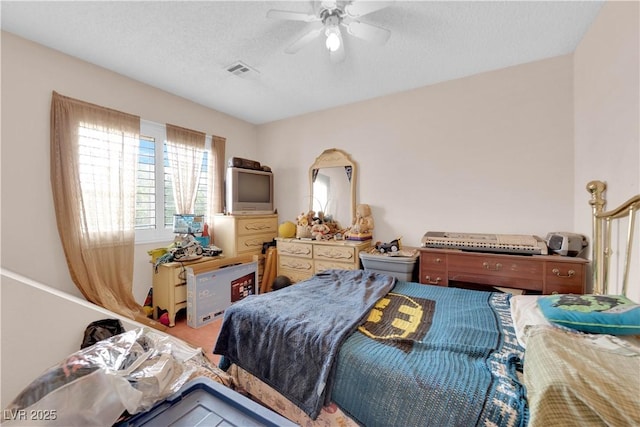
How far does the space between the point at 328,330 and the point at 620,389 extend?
2.97 ft

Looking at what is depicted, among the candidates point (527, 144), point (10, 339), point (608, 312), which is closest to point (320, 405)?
point (608, 312)

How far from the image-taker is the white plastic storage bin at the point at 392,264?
2.33m

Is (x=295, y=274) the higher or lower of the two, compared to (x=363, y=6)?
lower

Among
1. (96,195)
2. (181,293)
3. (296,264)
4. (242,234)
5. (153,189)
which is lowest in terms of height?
(181,293)

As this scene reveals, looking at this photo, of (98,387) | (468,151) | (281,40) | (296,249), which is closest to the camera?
(98,387)

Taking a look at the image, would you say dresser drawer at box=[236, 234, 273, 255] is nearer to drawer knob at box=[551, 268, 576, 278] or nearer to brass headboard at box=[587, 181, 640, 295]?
drawer knob at box=[551, 268, 576, 278]

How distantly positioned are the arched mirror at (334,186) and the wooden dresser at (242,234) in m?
0.74

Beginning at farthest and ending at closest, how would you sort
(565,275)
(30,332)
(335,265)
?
(335,265) < (565,275) < (30,332)

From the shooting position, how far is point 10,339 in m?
1.23

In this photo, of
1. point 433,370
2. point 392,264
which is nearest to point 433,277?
point 392,264

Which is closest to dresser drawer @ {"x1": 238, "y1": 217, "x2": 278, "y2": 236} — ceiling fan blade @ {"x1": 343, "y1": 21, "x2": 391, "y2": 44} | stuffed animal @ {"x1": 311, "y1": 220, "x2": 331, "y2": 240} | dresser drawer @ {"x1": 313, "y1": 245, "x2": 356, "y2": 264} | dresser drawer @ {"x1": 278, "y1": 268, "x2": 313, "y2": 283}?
dresser drawer @ {"x1": 278, "y1": 268, "x2": 313, "y2": 283}

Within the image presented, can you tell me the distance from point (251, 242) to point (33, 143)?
2.09 meters

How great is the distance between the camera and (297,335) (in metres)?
1.20

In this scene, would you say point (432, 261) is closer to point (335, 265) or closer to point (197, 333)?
point (335, 265)
